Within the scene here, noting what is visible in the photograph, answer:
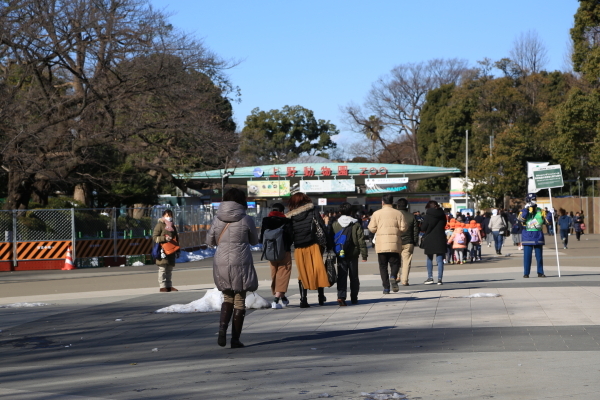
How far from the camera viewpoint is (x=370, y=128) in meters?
84.1

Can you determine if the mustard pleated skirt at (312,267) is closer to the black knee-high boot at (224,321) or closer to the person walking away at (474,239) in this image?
the black knee-high boot at (224,321)

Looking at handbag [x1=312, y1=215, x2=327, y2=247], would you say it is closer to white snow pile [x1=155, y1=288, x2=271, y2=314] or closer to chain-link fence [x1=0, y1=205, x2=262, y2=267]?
white snow pile [x1=155, y1=288, x2=271, y2=314]

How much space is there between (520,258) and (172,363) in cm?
2007

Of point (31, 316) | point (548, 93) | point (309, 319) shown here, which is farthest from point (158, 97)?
point (548, 93)

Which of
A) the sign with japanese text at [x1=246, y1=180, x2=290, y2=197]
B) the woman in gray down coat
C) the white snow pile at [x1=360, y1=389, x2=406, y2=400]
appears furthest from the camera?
the sign with japanese text at [x1=246, y1=180, x2=290, y2=197]

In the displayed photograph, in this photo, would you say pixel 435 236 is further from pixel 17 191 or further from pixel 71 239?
pixel 17 191

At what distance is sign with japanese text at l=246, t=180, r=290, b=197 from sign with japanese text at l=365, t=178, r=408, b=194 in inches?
241

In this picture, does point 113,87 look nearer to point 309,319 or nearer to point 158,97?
point 158,97

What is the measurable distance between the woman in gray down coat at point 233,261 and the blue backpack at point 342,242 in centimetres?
390

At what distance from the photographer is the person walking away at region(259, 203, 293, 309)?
39.1ft

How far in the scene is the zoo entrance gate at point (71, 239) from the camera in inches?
1008

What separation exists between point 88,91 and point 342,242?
1693 cm

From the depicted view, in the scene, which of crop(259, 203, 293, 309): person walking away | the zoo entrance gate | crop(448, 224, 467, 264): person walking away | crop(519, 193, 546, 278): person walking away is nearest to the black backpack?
crop(259, 203, 293, 309): person walking away

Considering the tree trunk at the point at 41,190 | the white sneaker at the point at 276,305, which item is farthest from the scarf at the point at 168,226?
the tree trunk at the point at 41,190
